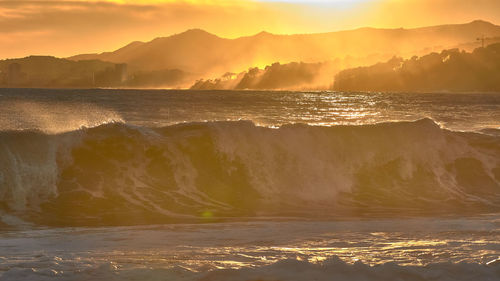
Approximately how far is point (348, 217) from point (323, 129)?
24.0 feet

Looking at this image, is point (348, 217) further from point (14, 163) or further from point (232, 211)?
point (14, 163)

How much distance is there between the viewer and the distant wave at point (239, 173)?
16.9m

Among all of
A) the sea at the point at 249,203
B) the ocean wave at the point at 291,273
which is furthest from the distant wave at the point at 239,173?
the ocean wave at the point at 291,273

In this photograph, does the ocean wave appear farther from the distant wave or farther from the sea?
the distant wave

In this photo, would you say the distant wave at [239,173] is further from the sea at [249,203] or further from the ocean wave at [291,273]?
the ocean wave at [291,273]

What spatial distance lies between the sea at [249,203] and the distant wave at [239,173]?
0.17ft

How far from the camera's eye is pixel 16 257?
10477 millimetres

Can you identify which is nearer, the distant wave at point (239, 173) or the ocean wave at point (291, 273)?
the ocean wave at point (291, 273)

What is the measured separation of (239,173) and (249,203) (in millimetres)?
2319

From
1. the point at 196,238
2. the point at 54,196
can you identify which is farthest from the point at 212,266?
the point at 54,196

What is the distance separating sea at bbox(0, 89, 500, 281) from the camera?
10.0 metres

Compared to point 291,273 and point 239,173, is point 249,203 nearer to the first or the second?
point 239,173

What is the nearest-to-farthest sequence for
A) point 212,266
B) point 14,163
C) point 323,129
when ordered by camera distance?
point 212,266
point 14,163
point 323,129

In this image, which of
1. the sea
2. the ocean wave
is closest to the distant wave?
the sea
